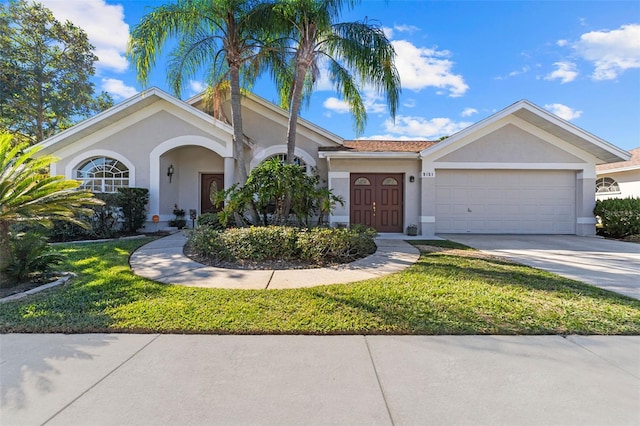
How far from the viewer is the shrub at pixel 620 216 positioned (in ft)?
38.4

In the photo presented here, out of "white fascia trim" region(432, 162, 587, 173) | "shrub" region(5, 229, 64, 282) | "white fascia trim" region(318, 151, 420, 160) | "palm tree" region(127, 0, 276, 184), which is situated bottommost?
"shrub" region(5, 229, 64, 282)

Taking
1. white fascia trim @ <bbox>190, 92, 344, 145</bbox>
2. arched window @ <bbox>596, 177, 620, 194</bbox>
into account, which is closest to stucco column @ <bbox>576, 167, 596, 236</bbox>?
arched window @ <bbox>596, 177, 620, 194</bbox>

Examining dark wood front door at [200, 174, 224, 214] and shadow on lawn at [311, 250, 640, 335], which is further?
dark wood front door at [200, 174, 224, 214]

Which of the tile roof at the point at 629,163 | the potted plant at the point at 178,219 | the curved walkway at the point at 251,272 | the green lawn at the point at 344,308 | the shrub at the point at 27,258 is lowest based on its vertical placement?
the green lawn at the point at 344,308

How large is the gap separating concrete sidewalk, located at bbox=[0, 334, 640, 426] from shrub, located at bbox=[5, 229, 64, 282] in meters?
2.56

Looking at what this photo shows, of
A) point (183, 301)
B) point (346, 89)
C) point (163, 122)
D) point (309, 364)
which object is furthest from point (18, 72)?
point (309, 364)

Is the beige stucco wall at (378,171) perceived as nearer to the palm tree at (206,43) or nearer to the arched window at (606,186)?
the palm tree at (206,43)

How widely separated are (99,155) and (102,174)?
777 millimetres

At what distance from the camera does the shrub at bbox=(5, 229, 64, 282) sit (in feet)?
17.9

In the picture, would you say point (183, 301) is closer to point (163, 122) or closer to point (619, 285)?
point (619, 285)

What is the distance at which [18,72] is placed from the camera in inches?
723

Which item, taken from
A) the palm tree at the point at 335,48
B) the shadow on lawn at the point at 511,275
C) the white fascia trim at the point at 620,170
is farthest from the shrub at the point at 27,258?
the white fascia trim at the point at 620,170

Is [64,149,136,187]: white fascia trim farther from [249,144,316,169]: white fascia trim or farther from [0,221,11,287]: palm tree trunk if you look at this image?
[0,221,11,287]: palm tree trunk

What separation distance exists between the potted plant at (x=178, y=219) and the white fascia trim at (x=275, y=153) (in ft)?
12.0
